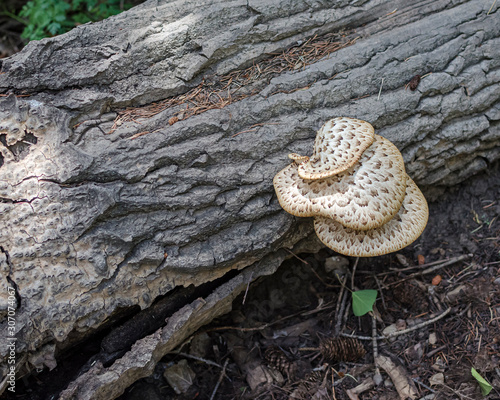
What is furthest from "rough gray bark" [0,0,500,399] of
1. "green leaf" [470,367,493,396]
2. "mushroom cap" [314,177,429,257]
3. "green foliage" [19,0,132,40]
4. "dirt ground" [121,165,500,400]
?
"green foliage" [19,0,132,40]

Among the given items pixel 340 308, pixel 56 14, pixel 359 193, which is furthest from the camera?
pixel 56 14

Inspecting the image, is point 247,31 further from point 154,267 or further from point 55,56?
point 154,267

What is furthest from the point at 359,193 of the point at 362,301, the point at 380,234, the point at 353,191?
the point at 362,301

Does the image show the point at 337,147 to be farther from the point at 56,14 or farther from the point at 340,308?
the point at 56,14

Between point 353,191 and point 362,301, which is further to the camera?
point 362,301

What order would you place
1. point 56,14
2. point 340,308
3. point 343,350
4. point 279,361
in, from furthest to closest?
point 56,14
point 340,308
point 279,361
point 343,350

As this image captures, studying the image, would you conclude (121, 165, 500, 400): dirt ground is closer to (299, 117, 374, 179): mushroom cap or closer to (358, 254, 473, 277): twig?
(358, 254, 473, 277): twig

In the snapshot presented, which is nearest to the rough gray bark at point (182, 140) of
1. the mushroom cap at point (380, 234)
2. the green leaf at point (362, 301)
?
the mushroom cap at point (380, 234)
